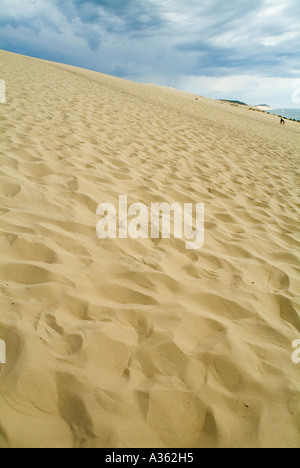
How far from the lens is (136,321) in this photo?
4.91 feet

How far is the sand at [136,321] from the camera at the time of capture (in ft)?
3.60

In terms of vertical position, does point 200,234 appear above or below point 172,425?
above

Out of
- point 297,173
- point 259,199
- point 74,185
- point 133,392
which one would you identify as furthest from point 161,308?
point 297,173

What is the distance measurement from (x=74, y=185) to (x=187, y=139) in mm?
4225

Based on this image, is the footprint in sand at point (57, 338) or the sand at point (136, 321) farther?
the footprint in sand at point (57, 338)

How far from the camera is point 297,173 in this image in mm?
Answer: 5418

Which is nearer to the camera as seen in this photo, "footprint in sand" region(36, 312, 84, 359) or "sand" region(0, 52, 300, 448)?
"sand" region(0, 52, 300, 448)

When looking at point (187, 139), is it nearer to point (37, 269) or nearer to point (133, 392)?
point (37, 269)

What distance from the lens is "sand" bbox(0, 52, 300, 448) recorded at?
1097mm

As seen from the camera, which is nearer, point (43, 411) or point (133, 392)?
point (43, 411)

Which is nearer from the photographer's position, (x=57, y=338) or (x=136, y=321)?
(x=57, y=338)

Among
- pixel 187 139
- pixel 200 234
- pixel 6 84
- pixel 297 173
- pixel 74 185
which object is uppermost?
pixel 6 84
